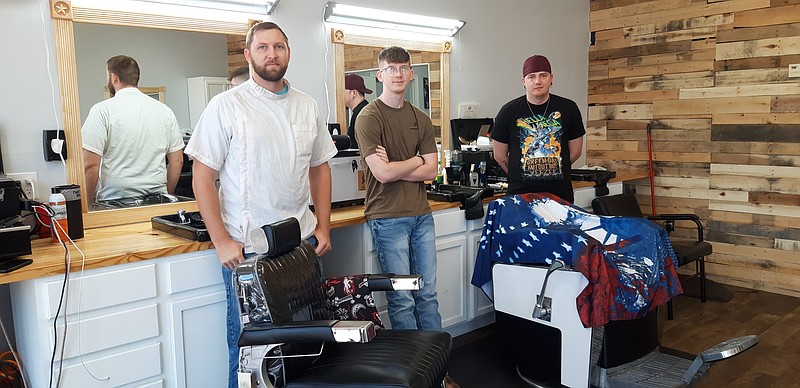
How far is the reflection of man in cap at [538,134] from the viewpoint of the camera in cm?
349

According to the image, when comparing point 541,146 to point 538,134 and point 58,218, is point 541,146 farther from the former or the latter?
point 58,218

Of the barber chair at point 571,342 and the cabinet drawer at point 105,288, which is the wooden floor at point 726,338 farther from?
the cabinet drawer at point 105,288

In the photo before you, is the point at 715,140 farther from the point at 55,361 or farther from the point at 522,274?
the point at 55,361

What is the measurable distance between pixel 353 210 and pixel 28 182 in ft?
4.70

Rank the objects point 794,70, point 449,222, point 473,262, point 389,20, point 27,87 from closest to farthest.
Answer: point 27,87
point 449,222
point 473,262
point 389,20
point 794,70

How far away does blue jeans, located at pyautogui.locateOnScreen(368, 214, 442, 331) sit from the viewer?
2.90 m

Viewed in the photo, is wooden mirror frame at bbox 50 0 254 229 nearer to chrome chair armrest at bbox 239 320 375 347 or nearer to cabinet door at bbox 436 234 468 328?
chrome chair armrest at bbox 239 320 375 347

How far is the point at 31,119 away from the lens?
258cm

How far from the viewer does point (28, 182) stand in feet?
8.44

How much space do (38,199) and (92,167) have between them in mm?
249

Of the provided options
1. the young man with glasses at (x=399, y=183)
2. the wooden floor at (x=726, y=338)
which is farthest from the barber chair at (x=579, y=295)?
the young man with glasses at (x=399, y=183)

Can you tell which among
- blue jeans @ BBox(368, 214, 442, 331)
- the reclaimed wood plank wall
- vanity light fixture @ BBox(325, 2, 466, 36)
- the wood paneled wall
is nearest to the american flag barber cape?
blue jeans @ BBox(368, 214, 442, 331)

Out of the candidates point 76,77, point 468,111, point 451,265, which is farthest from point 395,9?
point 76,77

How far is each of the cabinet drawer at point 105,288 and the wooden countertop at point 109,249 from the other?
0.13 ft
